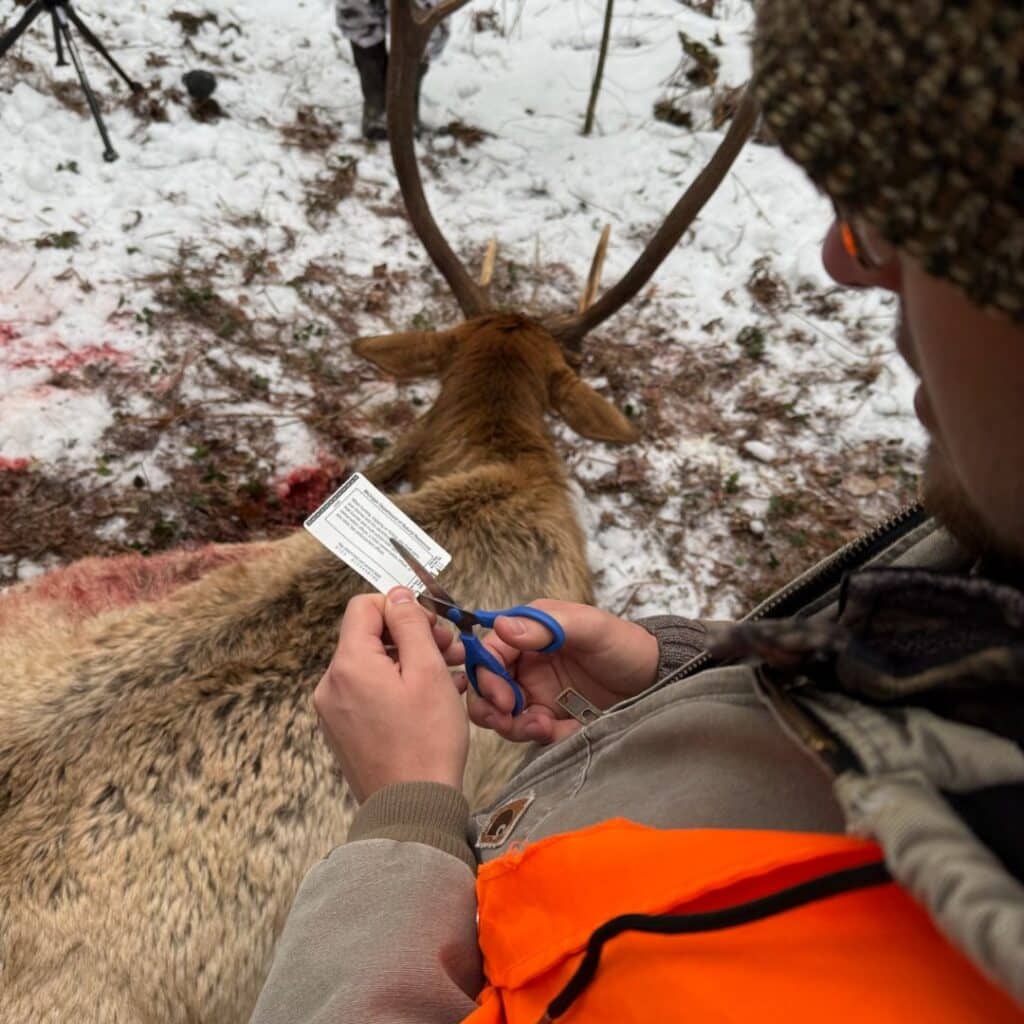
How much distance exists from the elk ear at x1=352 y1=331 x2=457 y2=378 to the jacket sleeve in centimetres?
283

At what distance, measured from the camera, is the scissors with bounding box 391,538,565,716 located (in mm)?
1900

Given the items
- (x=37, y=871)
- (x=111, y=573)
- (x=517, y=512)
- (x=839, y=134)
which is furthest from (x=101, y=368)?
(x=839, y=134)

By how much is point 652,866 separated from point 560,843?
18cm

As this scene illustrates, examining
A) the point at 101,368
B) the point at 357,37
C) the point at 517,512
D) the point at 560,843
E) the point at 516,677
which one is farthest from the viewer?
the point at 357,37

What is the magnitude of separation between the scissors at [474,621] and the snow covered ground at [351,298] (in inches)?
89.3

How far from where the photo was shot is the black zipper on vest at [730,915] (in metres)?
0.88

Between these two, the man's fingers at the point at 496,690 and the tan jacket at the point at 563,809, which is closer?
the tan jacket at the point at 563,809

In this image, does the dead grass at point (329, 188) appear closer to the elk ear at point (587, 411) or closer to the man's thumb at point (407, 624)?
the elk ear at point (587, 411)

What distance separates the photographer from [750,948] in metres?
0.90

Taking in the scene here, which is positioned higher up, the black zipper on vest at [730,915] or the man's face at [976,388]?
the man's face at [976,388]

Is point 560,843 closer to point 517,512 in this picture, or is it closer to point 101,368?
point 517,512

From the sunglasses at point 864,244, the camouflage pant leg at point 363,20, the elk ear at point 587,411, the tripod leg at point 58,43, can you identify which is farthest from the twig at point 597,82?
the sunglasses at point 864,244

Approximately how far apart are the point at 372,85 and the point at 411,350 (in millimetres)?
3035

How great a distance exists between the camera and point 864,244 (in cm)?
98
